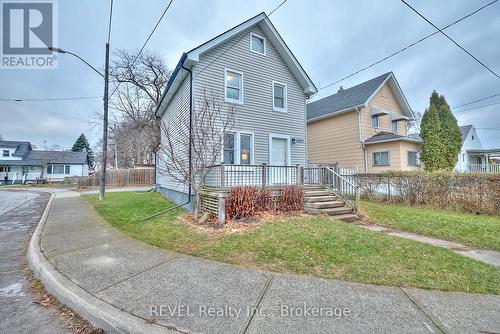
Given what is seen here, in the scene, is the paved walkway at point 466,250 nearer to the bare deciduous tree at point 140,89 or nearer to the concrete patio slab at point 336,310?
the concrete patio slab at point 336,310

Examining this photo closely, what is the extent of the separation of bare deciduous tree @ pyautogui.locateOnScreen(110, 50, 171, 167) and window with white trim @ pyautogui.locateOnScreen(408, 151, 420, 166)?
1961 centimetres

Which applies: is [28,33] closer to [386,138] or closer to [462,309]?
[462,309]

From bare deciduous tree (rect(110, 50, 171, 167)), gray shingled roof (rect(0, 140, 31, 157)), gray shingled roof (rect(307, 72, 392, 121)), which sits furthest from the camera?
gray shingled roof (rect(0, 140, 31, 157))

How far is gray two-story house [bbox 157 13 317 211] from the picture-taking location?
9.41 meters

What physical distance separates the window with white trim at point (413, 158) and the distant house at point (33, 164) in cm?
4653

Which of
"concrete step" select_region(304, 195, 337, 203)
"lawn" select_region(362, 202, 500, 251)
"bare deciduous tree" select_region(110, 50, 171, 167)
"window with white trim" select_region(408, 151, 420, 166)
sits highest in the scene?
"bare deciduous tree" select_region(110, 50, 171, 167)

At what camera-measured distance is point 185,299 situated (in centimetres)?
277

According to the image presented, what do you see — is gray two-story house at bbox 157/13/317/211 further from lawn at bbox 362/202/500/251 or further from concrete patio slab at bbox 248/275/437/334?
concrete patio slab at bbox 248/275/437/334

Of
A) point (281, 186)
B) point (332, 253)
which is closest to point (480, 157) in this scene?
point (281, 186)

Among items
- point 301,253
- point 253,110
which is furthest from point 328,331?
point 253,110

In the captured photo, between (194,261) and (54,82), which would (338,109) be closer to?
(194,261)

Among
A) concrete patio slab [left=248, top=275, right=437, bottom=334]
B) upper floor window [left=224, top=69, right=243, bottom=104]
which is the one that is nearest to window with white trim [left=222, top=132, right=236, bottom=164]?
upper floor window [left=224, top=69, right=243, bottom=104]

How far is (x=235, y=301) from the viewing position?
8.94 feet

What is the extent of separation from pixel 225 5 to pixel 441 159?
49.1 ft
